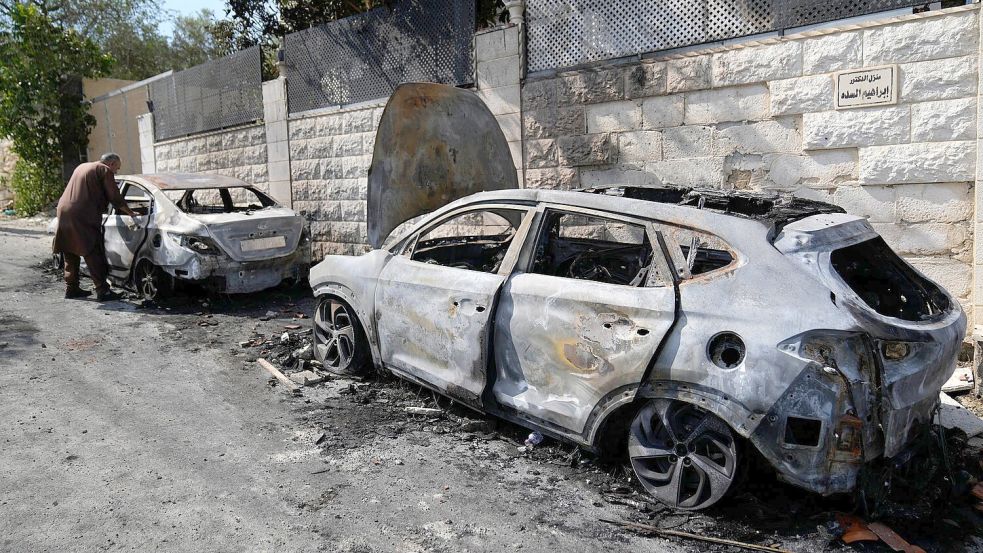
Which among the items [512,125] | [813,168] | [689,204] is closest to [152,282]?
[512,125]

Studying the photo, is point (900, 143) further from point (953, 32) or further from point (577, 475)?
point (577, 475)

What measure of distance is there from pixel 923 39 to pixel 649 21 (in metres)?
2.58

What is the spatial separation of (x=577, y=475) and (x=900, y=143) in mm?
4264

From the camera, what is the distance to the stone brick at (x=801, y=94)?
241 inches

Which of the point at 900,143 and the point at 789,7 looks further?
the point at 789,7

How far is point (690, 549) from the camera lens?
3.09 meters

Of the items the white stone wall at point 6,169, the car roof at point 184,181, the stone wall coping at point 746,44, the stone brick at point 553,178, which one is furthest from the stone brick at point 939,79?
the white stone wall at point 6,169

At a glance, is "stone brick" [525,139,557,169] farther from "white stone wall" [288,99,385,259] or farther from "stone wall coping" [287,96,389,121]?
"white stone wall" [288,99,385,259]

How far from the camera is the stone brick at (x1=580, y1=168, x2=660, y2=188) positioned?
7.34m

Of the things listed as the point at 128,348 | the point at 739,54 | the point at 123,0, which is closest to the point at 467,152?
the point at 739,54

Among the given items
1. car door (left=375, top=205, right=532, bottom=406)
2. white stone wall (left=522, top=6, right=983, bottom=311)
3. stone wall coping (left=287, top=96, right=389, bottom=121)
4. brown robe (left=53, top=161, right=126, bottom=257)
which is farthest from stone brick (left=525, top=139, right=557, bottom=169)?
brown robe (left=53, top=161, right=126, bottom=257)

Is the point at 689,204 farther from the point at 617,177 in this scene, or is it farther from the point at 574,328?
the point at 617,177

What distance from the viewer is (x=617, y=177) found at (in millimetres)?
7562

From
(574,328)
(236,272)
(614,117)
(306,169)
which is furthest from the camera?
(306,169)
